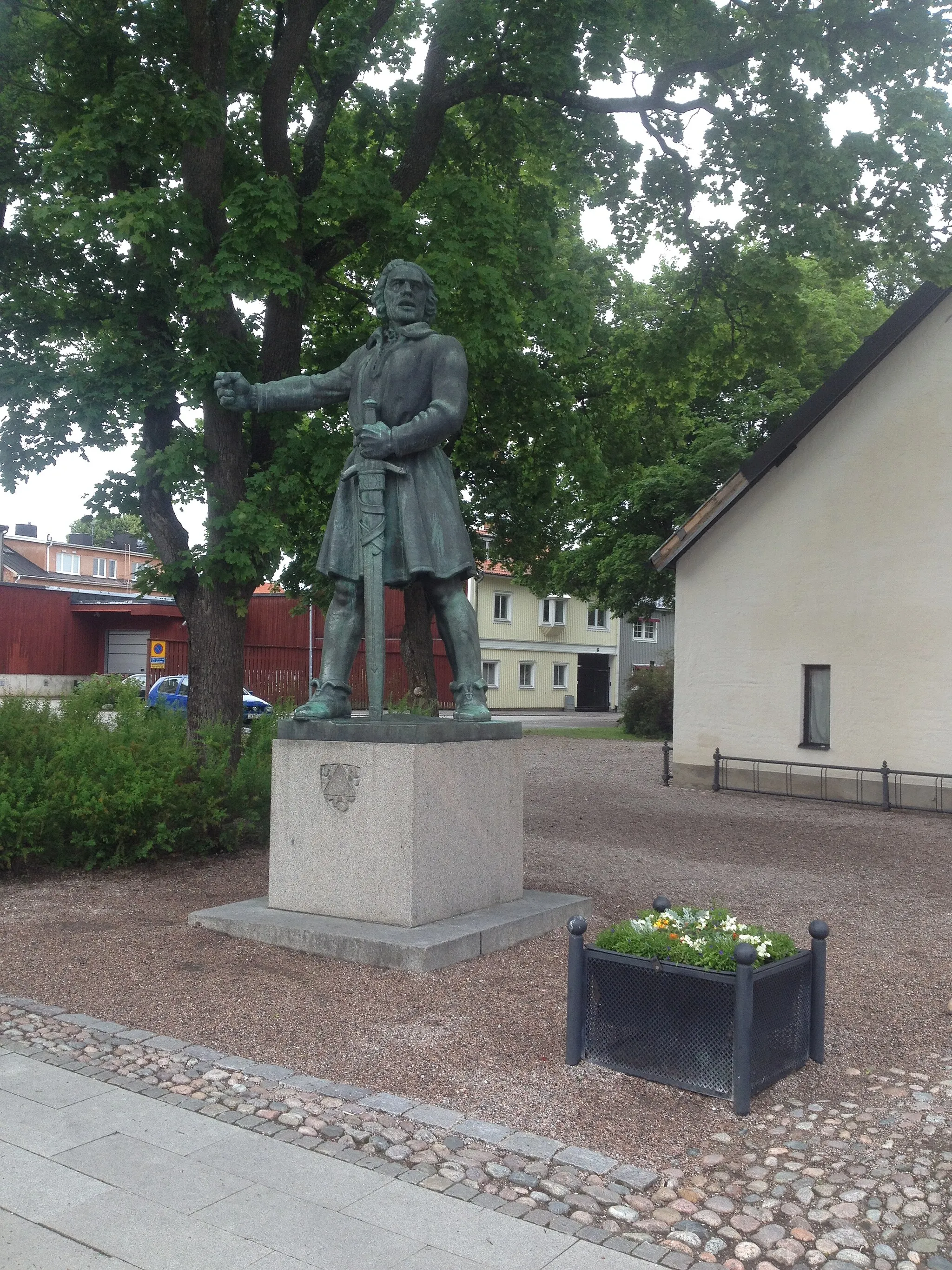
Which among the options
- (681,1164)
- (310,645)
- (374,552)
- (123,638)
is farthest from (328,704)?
(123,638)

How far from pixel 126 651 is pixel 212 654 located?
32.3 m

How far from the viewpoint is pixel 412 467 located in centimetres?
765

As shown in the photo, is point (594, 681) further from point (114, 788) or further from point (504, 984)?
point (504, 984)

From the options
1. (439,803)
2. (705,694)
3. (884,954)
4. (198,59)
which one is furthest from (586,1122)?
(705,694)

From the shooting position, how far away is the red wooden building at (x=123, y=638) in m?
41.1

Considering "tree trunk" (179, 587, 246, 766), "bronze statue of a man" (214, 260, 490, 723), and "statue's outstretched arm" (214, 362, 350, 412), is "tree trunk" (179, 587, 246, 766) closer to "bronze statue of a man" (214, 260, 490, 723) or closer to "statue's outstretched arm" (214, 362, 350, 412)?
"statue's outstretched arm" (214, 362, 350, 412)

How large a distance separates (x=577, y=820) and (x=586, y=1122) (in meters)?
10.4

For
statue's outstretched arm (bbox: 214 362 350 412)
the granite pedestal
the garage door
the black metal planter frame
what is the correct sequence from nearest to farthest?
the black metal planter frame, the granite pedestal, statue's outstretched arm (bbox: 214 362 350 412), the garage door

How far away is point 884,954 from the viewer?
24.7ft

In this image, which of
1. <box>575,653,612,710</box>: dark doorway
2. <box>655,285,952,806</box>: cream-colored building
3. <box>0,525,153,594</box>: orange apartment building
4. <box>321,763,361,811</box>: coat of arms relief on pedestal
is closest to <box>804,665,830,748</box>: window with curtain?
<box>655,285,952,806</box>: cream-colored building

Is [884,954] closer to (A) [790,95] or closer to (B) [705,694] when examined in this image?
(A) [790,95]

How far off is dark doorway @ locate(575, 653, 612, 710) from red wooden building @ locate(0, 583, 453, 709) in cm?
1389

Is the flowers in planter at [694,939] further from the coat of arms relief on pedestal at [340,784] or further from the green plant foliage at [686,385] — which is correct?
the green plant foliage at [686,385]

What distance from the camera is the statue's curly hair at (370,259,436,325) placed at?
7.67 metres
